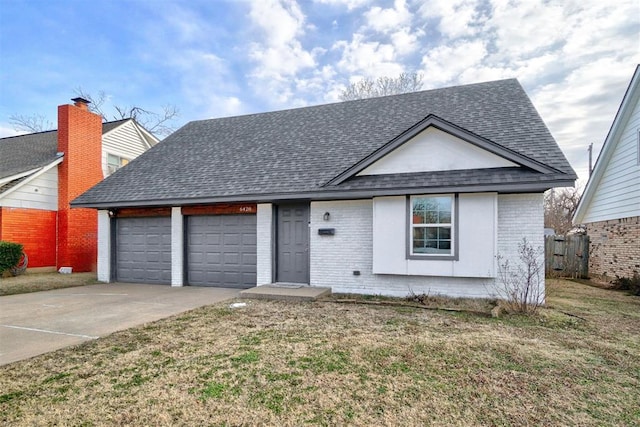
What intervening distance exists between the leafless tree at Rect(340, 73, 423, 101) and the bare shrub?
21138mm

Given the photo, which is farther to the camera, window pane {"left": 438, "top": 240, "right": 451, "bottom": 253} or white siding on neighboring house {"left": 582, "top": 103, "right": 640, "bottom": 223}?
white siding on neighboring house {"left": 582, "top": 103, "right": 640, "bottom": 223}

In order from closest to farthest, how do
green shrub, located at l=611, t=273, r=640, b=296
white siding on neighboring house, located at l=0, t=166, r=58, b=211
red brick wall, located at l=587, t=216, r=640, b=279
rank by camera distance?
green shrub, located at l=611, t=273, r=640, b=296
red brick wall, located at l=587, t=216, r=640, b=279
white siding on neighboring house, located at l=0, t=166, r=58, b=211

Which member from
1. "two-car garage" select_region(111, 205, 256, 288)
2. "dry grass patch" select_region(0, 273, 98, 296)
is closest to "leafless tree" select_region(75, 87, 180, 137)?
"dry grass patch" select_region(0, 273, 98, 296)

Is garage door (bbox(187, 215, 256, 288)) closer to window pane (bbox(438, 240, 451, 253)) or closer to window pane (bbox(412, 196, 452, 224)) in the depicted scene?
window pane (bbox(412, 196, 452, 224))

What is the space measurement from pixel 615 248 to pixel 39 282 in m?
18.6

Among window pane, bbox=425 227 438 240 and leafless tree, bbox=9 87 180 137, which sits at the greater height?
leafless tree, bbox=9 87 180 137

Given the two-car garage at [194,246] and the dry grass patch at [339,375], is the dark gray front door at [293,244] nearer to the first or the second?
the two-car garage at [194,246]

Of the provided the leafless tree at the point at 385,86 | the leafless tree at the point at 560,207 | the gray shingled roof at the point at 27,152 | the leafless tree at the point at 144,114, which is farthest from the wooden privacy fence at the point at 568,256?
the leafless tree at the point at 144,114

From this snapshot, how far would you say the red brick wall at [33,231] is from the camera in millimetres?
12016

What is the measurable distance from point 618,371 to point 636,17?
11.5 m

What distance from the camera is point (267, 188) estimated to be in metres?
9.10

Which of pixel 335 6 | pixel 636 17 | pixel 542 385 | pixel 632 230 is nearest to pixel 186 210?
pixel 542 385

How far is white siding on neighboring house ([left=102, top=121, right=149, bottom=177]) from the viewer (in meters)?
15.5

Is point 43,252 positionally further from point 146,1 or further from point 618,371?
point 618,371
